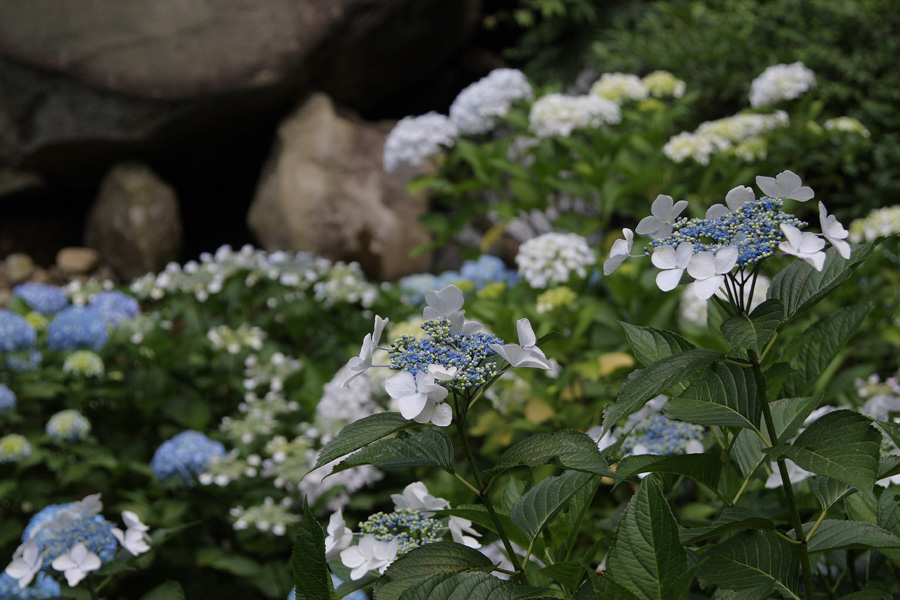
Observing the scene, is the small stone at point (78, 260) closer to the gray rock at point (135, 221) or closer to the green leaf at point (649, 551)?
the gray rock at point (135, 221)

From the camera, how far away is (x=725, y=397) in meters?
0.81

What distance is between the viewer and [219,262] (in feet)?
9.91

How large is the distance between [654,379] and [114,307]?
2534 millimetres

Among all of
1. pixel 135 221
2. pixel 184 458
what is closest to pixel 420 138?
pixel 184 458

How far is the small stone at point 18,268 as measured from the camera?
6.18 meters

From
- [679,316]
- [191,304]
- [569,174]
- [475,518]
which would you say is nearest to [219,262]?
[191,304]

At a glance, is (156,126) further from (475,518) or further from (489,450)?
(475,518)

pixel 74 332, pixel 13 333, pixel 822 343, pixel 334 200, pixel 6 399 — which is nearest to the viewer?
pixel 822 343

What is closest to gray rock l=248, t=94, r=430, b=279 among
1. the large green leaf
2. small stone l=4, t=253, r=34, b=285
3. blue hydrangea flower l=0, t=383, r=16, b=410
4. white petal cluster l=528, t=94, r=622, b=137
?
small stone l=4, t=253, r=34, b=285

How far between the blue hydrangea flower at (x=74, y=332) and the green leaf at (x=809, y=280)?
7.27ft

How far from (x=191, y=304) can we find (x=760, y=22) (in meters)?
3.46

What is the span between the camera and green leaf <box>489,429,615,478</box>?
751mm

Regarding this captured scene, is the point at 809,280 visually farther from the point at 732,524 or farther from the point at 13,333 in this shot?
the point at 13,333

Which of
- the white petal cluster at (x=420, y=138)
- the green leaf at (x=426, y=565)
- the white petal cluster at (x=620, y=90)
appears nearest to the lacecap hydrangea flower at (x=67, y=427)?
the white petal cluster at (x=420, y=138)
